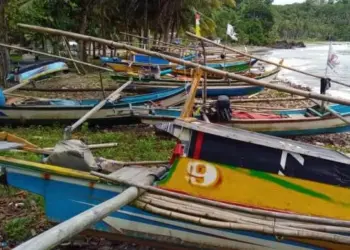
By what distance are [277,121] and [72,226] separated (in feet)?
22.5

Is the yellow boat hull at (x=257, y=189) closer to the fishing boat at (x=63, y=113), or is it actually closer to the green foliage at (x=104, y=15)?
the fishing boat at (x=63, y=113)

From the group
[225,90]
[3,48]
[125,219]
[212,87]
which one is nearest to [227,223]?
[125,219]

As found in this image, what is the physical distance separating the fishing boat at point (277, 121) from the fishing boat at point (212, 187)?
14.0ft

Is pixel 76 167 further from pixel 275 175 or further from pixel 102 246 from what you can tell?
pixel 275 175

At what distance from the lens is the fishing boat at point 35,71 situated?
14524 mm

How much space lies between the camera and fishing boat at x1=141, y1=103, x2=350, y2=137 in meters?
8.76

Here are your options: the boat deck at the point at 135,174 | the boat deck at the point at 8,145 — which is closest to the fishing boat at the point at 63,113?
the boat deck at the point at 8,145

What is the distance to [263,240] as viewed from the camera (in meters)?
3.98

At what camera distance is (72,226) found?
2.65m

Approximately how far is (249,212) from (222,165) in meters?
0.72

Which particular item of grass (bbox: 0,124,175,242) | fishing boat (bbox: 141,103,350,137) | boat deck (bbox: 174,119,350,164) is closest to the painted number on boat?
boat deck (bbox: 174,119,350,164)

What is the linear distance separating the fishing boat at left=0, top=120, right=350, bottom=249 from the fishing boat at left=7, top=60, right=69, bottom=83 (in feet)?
30.3

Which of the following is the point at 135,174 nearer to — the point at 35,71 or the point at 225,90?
the point at 225,90

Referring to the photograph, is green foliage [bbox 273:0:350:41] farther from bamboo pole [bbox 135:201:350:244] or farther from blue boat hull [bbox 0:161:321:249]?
bamboo pole [bbox 135:201:350:244]
